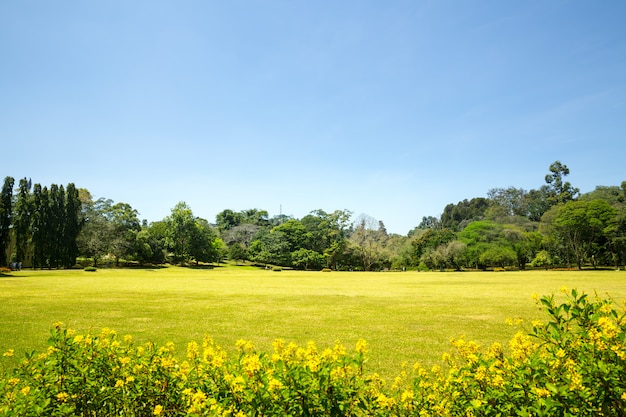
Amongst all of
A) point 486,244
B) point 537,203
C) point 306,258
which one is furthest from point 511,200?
point 306,258

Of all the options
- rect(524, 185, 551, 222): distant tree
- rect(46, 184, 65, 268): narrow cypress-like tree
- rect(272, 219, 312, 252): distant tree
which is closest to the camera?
rect(46, 184, 65, 268): narrow cypress-like tree

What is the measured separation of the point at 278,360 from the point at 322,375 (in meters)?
0.33

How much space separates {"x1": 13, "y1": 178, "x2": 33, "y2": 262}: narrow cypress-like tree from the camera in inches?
1644

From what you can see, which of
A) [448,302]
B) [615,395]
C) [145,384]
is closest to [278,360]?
[145,384]

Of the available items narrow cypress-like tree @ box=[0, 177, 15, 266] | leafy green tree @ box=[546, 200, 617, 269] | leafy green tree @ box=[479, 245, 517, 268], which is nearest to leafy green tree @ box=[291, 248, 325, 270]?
leafy green tree @ box=[479, 245, 517, 268]

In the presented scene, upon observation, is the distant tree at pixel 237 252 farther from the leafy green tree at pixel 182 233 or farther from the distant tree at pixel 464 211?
the distant tree at pixel 464 211

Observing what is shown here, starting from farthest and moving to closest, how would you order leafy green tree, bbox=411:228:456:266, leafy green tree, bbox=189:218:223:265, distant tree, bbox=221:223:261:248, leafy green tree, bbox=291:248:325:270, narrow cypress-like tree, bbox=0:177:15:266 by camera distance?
distant tree, bbox=221:223:261:248 → leafy green tree, bbox=411:228:456:266 → leafy green tree, bbox=291:248:325:270 → leafy green tree, bbox=189:218:223:265 → narrow cypress-like tree, bbox=0:177:15:266

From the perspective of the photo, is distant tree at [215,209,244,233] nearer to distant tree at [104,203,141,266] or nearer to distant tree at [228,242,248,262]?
distant tree at [228,242,248,262]

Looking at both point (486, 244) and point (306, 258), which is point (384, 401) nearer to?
point (306, 258)

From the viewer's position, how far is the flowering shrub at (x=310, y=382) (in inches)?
85.7

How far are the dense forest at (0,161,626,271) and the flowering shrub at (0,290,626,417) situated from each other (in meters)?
45.7

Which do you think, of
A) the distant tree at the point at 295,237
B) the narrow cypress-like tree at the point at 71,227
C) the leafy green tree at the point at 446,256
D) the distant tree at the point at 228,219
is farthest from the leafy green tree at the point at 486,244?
the narrow cypress-like tree at the point at 71,227

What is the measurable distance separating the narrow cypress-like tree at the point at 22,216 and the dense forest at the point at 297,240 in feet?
0.34

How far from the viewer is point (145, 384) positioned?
2801 mm
